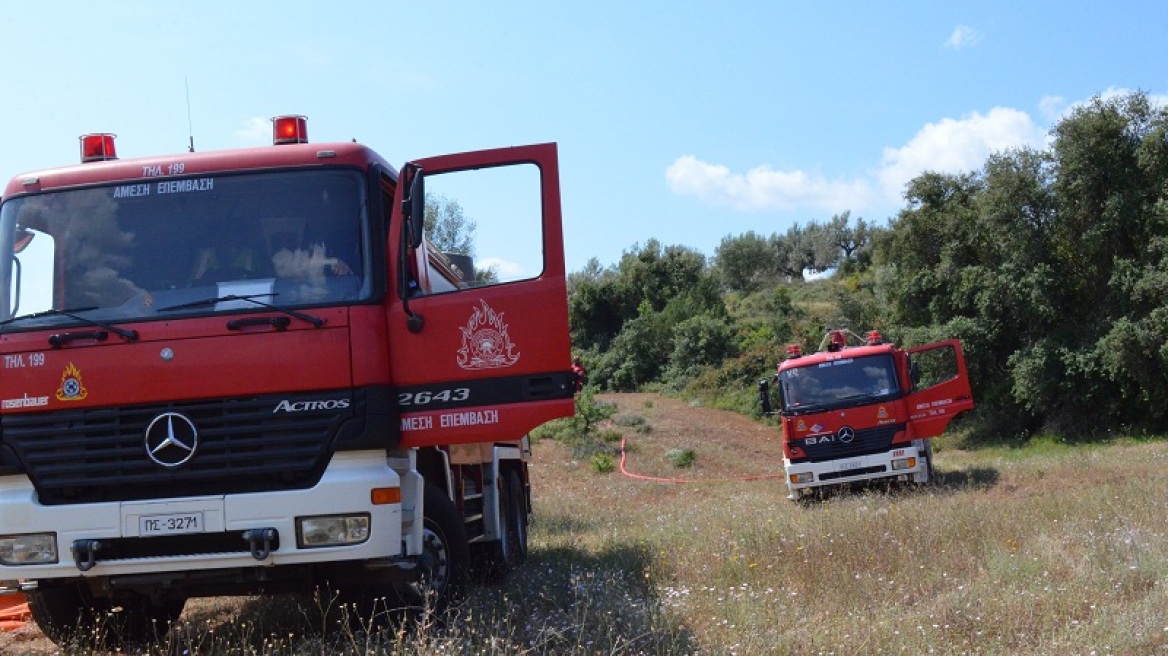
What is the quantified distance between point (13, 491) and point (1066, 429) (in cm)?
3076

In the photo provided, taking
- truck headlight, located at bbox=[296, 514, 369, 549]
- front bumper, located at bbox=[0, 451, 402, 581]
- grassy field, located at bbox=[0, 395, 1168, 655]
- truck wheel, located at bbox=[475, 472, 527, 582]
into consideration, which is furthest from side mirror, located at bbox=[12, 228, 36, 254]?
truck wheel, located at bbox=[475, 472, 527, 582]

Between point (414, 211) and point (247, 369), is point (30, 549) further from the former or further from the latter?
point (414, 211)

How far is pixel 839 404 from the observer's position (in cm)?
1797

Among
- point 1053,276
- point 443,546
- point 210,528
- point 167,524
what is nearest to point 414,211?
point 210,528

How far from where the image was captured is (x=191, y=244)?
23.4ft

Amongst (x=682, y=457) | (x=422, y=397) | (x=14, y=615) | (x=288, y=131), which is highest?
(x=288, y=131)

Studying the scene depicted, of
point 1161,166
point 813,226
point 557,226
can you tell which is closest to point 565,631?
point 557,226

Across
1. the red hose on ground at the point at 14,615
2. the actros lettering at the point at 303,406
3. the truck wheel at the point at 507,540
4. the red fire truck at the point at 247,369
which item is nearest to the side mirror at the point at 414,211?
the red fire truck at the point at 247,369

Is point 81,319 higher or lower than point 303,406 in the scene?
higher

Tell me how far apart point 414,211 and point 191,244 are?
1426 mm

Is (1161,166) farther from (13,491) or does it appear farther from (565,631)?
(13,491)

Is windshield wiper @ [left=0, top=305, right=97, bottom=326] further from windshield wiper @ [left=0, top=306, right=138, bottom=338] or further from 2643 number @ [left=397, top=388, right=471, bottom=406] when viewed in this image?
2643 number @ [left=397, top=388, right=471, bottom=406]

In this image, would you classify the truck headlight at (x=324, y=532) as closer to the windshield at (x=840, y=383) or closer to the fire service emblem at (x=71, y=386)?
the fire service emblem at (x=71, y=386)

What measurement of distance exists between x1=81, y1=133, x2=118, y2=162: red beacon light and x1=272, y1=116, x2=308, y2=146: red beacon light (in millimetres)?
1114
